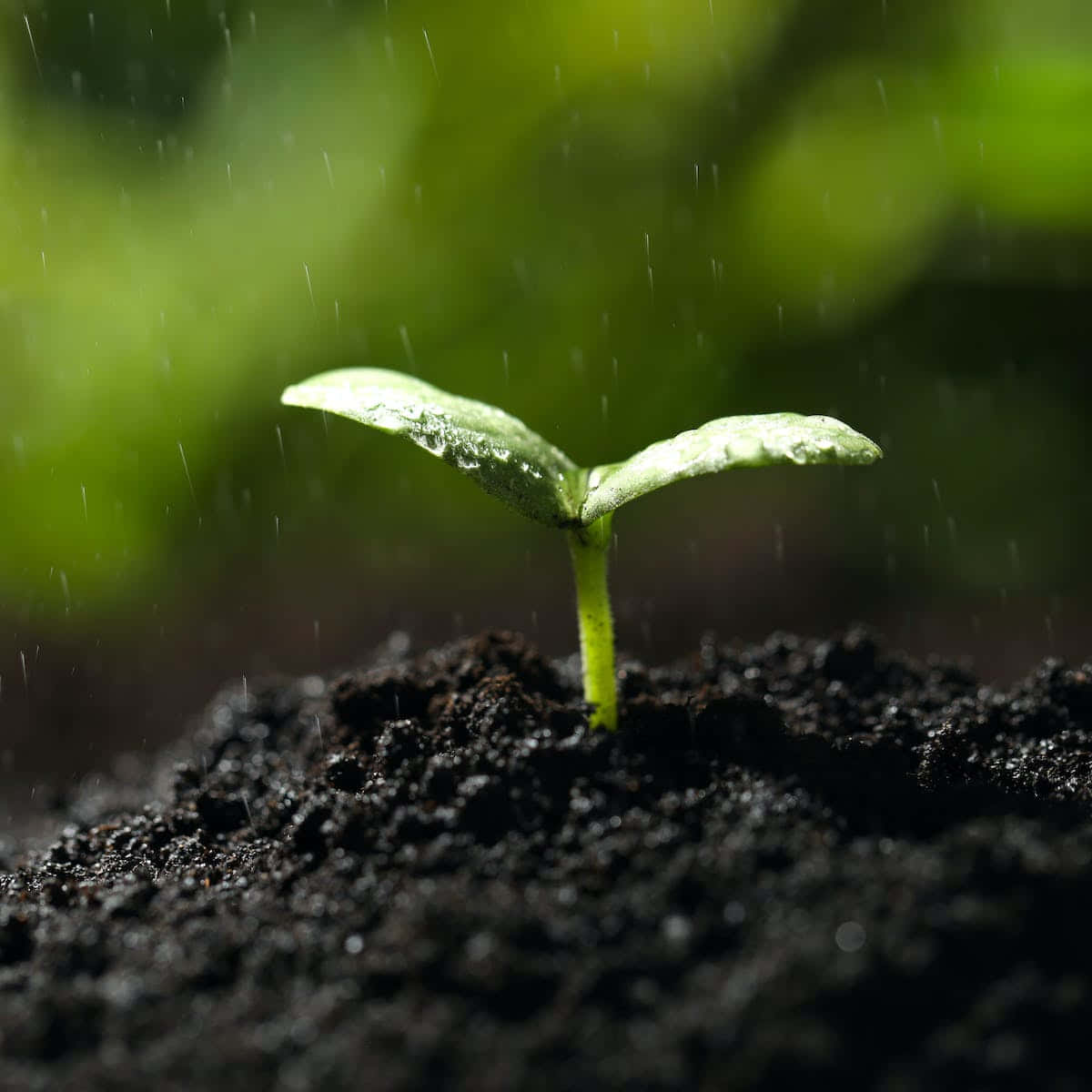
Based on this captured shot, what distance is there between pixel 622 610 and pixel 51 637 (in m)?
2.12

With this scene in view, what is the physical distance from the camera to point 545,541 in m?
4.16

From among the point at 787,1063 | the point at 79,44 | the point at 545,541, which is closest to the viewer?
the point at 787,1063

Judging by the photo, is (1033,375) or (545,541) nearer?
(1033,375)

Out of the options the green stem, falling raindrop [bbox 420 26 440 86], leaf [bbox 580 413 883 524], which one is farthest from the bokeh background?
Answer: leaf [bbox 580 413 883 524]

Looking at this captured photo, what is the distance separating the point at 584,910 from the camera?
99 centimetres

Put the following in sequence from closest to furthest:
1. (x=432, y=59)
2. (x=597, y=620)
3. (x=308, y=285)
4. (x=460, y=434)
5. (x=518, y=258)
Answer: (x=460, y=434) < (x=597, y=620) < (x=432, y=59) < (x=518, y=258) < (x=308, y=285)

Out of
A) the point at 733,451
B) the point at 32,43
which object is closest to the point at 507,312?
the point at 32,43

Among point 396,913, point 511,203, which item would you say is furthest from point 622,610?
point 396,913

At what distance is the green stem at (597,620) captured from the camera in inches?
53.1

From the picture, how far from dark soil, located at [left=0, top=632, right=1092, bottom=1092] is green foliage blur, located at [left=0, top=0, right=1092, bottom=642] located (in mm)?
2303

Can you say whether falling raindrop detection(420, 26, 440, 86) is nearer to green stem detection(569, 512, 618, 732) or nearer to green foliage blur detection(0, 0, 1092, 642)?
green foliage blur detection(0, 0, 1092, 642)

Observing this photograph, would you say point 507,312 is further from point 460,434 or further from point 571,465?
point 460,434

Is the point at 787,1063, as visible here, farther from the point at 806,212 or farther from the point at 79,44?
the point at 79,44

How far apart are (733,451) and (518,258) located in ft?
8.94
